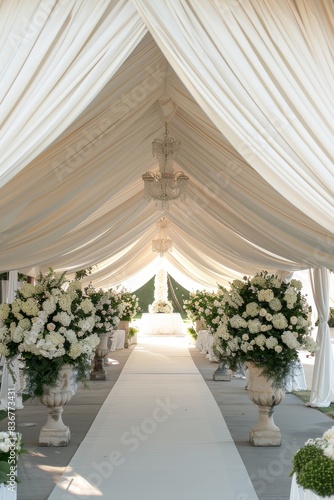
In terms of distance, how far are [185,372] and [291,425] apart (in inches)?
202

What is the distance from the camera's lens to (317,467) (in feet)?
10.0

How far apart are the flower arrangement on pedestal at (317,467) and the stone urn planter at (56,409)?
3.24 meters

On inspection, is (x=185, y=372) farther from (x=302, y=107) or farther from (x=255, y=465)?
(x=302, y=107)

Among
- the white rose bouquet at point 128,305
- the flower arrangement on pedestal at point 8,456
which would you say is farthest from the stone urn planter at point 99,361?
the flower arrangement on pedestal at point 8,456

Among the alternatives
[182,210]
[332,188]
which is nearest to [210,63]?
[332,188]

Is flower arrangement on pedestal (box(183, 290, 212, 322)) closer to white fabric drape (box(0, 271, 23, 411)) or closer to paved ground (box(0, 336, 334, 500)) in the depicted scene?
paved ground (box(0, 336, 334, 500))

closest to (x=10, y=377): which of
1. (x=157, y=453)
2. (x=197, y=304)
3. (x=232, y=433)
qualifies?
(x=157, y=453)

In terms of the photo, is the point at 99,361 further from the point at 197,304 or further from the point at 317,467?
the point at 317,467

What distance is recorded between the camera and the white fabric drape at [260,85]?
313cm

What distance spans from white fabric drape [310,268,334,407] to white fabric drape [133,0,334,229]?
5185 mm

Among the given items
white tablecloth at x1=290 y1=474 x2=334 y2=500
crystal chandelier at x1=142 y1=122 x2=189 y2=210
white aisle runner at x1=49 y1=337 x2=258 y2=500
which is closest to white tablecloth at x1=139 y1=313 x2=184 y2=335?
white aisle runner at x1=49 y1=337 x2=258 y2=500

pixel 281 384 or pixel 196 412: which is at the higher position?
pixel 281 384

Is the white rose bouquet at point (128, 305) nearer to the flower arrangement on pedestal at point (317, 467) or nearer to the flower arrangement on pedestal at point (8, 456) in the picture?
the flower arrangement on pedestal at point (8, 456)

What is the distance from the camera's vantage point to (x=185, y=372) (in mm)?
12156
